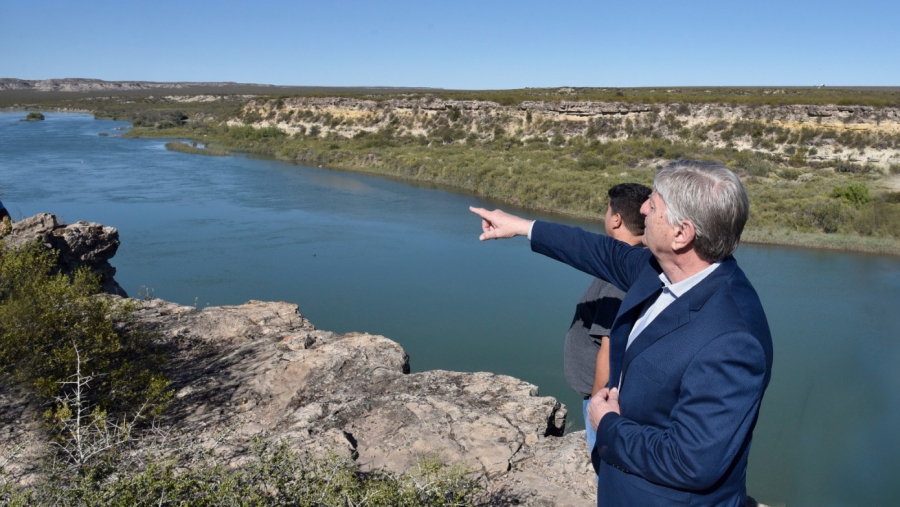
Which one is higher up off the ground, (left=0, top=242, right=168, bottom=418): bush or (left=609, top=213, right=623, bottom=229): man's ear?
(left=609, top=213, right=623, bottom=229): man's ear

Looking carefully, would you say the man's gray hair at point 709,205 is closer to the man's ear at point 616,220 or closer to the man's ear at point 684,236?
the man's ear at point 684,236

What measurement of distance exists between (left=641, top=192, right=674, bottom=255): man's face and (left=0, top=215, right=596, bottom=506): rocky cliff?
1720 millimetres

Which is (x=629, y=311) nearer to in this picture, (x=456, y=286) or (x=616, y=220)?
(x=616, y=220)

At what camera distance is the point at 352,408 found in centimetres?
391

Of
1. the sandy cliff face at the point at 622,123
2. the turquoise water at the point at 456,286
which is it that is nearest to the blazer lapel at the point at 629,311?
the turquoise water at the point at 456,286

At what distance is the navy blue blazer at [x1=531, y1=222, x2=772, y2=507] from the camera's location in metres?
1.52

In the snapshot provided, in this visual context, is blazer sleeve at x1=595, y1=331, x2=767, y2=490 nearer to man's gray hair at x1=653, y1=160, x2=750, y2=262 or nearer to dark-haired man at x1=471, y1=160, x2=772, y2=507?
dark-haired man at x1=471, y1=160, x2=772, y2=507

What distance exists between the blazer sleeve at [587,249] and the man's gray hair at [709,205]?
0.43 m

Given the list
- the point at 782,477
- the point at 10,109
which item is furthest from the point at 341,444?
the point at 10,109

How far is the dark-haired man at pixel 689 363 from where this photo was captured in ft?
5.00

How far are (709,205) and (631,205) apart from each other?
1045mm

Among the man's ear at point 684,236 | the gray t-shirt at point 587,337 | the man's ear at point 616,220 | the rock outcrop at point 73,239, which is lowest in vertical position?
the rock outcrop at point 73,239

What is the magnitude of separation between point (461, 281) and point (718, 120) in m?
19.0

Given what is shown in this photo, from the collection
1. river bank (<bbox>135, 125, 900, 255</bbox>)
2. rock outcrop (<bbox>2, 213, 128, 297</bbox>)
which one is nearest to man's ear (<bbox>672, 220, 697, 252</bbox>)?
rock outcrop (<bbox>2, 213, 128, 297</bbox>)
